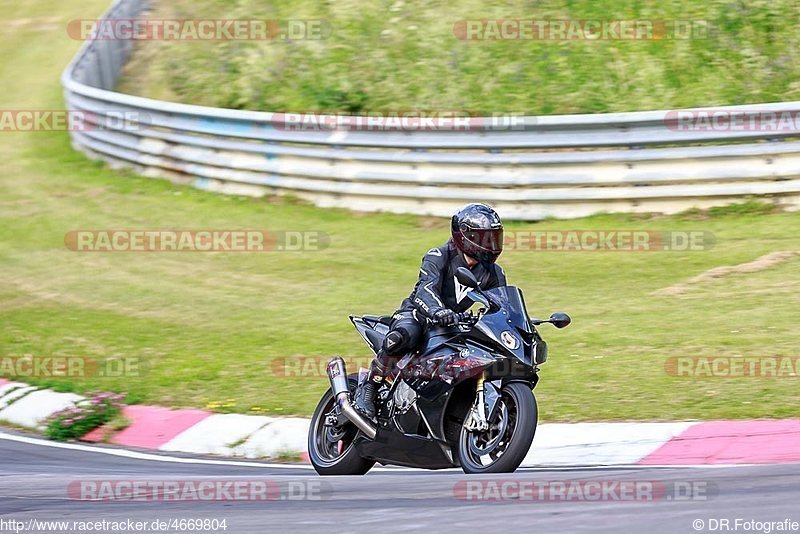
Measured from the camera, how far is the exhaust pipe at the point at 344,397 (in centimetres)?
741

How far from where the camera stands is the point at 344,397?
25.1ft

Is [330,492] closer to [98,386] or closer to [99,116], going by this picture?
[98,386]

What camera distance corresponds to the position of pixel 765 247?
512 inches

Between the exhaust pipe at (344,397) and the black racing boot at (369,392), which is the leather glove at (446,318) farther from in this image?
the exhaust pipe at (344,397)

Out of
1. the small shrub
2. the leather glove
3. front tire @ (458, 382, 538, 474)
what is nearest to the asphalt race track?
front tire @ (458, 382, 538, 474)

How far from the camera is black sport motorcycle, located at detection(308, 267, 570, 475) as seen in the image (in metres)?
6.48

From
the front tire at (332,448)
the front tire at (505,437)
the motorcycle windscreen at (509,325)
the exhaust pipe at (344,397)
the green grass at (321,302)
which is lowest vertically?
the green grass at (321,302)

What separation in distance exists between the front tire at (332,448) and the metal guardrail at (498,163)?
7461 mm

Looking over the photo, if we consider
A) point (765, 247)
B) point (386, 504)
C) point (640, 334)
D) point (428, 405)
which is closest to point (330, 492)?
point (386, 504)

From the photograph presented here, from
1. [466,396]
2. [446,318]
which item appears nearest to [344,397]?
[466,396]

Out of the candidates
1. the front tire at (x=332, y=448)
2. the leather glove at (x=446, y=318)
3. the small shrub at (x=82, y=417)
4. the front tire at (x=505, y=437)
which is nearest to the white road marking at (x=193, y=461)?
the small shrub at (x=82, y=417)

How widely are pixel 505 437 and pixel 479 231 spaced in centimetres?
125

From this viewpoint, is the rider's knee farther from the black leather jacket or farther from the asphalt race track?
the asphalt race track

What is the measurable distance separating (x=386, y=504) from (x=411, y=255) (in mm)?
9191
